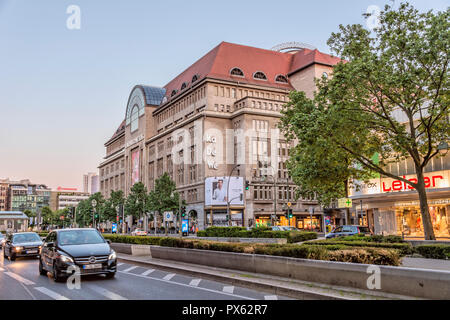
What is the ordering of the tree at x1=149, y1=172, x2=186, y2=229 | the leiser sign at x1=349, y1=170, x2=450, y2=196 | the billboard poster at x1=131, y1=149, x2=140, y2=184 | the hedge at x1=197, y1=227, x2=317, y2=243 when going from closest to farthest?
1. the hedge at x1=197, y1=227, x2=317, y2=243
2. the leiser sign at x1=349, y1=170, x2=450, y2=196
3. the tree at x1=149, y1=172, x2=186, y2=229
4. the billboard poster at x1=131, y1=149, x2=140, y2=184

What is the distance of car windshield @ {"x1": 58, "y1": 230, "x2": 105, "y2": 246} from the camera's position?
13.9 metres

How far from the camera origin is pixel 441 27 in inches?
781

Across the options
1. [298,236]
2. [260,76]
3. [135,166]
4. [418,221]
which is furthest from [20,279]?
[135,166]

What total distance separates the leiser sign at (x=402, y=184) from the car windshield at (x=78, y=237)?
21.1 metres

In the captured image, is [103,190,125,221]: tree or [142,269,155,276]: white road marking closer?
[142,269,155,276]: white road marking

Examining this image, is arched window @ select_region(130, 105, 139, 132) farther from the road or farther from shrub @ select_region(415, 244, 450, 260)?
shrub @ select_region(415, 244, 450, 260)

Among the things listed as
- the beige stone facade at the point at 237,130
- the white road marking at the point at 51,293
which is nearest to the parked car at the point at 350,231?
the white road marking at the point at 51,293

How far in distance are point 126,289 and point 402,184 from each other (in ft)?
97.8

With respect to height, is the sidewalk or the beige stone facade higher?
the beige stone facade

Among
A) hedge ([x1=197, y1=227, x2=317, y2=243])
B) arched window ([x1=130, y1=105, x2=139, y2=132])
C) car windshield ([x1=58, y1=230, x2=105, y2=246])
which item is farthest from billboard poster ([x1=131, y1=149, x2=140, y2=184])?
car windshield ([x1=58, y1=230, x2=105, y2=246])

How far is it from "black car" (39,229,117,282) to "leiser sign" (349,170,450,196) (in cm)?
2145

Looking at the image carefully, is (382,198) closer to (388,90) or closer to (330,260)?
(388,90)
